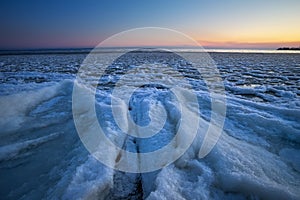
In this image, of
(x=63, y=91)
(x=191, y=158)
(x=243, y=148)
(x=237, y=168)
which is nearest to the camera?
(x=237, y=168)

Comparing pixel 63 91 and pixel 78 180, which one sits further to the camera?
pixel 63 91

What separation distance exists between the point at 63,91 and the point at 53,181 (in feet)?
13.1

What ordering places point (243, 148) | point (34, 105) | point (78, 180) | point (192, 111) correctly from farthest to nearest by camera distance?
point (34, 105) < point (192, 111) < point (243, 148) < point (78, 180)

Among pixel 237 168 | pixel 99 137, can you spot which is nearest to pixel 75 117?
pixel 99 137

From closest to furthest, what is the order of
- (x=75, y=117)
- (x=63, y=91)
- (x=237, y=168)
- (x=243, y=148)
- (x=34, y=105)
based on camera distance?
(x=237, y=168) < (x=243, y=148) < (x=75, y=117) < (x=34, y=105) < (x=63, y=91)

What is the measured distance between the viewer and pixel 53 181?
201 centimetres

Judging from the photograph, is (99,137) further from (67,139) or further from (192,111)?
(192,111)

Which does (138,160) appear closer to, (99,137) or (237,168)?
(99,137)

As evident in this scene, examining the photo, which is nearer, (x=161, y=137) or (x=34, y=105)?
(x=161, y=137)

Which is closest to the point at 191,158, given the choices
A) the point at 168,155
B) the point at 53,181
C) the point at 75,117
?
the point at 168,155

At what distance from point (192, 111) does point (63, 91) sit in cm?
381

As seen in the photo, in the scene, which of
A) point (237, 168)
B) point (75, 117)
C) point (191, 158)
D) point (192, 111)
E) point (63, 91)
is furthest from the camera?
point (63, 91)

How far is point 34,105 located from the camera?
14.3 ft

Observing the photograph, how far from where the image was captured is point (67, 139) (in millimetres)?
2934
